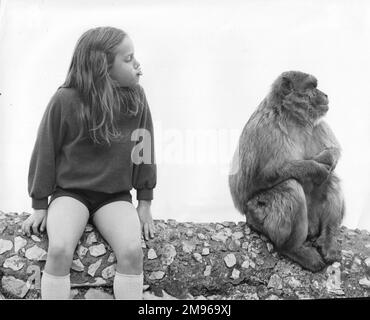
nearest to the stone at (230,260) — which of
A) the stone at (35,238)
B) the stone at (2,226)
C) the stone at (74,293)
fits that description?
the stone at (74,293)

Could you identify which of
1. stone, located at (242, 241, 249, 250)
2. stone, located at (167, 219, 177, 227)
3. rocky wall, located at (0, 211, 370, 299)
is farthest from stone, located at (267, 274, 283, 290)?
stone, located at (167, 219, 177, 227)

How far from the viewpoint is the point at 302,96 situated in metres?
1.64

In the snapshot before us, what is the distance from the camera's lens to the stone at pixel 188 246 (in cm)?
155

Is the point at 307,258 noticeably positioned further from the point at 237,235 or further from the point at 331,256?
the point at 237,235

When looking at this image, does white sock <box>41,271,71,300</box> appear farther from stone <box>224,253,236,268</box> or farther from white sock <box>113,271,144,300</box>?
stone <box>224,253,236,268</box>

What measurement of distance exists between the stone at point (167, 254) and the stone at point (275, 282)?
28cm

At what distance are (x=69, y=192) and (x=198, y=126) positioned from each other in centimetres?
42

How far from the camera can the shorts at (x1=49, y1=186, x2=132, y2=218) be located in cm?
148

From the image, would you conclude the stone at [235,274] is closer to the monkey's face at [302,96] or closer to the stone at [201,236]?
the stone at [201,236]

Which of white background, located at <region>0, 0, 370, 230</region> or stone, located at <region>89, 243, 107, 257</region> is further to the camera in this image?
white background, located at <region>0, 0, 370, 230</region>

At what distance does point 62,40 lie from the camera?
1.58 meters

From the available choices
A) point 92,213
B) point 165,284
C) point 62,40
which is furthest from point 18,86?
point 165,284
